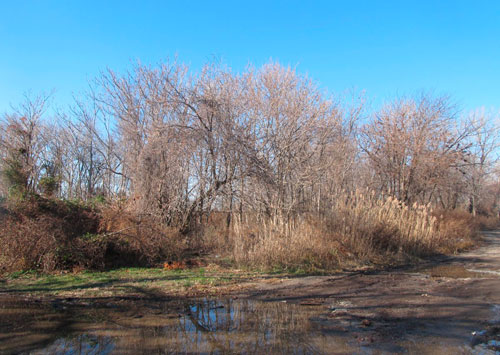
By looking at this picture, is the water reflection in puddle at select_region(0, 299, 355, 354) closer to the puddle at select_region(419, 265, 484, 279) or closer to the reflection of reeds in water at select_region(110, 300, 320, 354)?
the reflection of reeds in water at select_region(110, 300, 320, 354)

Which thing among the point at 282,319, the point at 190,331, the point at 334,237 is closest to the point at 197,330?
the point at 190,331

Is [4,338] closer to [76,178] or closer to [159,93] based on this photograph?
[159,93]

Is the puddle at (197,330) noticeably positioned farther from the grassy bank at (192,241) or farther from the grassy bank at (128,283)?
the grassy bank at (192,241)

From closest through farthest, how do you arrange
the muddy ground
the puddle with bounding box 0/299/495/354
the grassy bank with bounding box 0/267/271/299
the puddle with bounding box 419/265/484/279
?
the puddle with bounding box 0/299/495/354 < the muddy ground < the grassy bank with bounding box 0/267/271/299 < the puddle with bounding box 419/265/484/279

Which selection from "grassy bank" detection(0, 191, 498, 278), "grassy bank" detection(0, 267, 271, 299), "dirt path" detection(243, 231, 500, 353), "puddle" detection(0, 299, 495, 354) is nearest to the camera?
"puddle" detection(0, 299, 495, 354)

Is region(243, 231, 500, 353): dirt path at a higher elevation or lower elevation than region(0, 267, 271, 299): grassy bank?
lower

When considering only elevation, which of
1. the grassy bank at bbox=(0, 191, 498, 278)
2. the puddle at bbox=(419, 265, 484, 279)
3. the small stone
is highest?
the grassy bank at bbox=(0, 191, 498, 278)

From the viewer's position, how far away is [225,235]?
1338 cm

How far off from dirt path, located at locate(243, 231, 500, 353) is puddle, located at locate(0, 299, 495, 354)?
0.04 metres

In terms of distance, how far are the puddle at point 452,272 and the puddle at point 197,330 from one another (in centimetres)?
523

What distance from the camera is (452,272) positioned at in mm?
11375

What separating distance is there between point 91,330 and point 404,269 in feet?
31.1

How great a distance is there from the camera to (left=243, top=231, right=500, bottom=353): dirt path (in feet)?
17.2

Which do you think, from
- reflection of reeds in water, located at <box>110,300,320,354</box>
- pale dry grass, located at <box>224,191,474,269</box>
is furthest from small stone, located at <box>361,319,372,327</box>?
pale dry grass, located at <box>224,191,474,269</box>
